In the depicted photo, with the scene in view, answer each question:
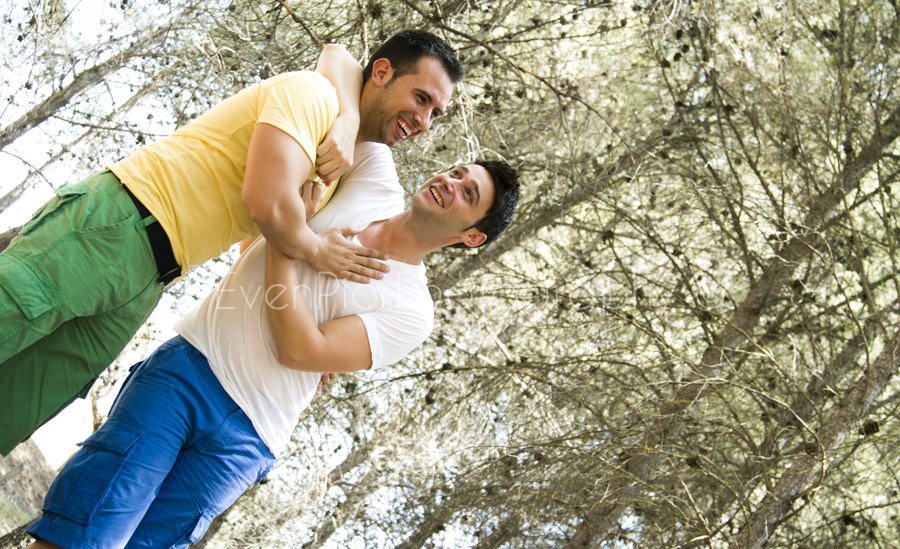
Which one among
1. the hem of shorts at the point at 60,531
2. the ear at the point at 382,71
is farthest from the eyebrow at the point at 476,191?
the hem of shorts at the point at 60,531

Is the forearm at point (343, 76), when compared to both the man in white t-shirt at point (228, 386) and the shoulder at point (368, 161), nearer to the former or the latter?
the shoulder at point (368, 161)

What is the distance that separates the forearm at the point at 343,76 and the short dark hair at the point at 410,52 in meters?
Result: 0.03

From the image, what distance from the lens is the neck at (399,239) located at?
5.58 feet

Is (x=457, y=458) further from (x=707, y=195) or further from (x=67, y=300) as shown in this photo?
(x=67, y=300)

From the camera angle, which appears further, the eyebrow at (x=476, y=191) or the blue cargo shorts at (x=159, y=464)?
the eyebrow at (x=476, y=191)

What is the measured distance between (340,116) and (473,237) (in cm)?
38

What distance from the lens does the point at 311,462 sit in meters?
4.36

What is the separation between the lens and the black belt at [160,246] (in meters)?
1.47

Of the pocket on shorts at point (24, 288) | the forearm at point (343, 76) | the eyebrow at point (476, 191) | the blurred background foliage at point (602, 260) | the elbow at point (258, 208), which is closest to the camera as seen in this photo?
the pocket on shorts at point (24, 288)

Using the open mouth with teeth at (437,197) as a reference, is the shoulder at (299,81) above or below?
below

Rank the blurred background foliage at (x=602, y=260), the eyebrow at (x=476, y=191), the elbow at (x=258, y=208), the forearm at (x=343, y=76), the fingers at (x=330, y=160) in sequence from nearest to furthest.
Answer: the elbow at (x=258, y=208) < the fingers at (x=330, y=160) < the forearm at (x=343, y=76) < the eyebrow at (x=476, y=191) < the blurred background foliage at (x=602, y=260)

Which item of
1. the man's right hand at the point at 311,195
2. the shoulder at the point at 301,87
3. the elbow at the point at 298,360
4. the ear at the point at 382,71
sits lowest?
the elbow at the point at 298,360

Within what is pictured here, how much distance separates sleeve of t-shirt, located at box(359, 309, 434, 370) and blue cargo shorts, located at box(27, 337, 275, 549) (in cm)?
25

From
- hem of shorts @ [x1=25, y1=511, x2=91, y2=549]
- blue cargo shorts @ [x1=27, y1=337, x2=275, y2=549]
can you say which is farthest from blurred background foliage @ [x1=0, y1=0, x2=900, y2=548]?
hem of shorts @ [x1=25, y1=511, x2=91, y2=549]
